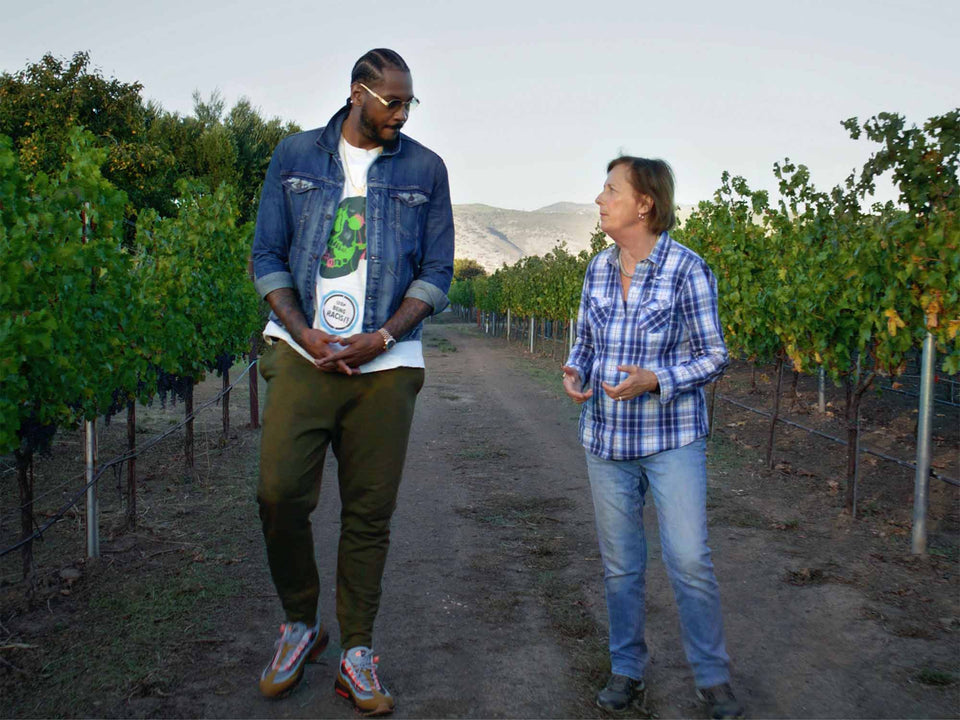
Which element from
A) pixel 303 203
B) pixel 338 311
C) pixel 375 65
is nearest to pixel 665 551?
pixel 338 311

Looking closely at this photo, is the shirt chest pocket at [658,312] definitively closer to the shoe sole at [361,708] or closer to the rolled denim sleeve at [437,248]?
the rolled denim sleeve at [437,248]

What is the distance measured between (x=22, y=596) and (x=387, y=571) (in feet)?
5.82

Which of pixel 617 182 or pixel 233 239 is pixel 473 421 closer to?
pixel 233 239

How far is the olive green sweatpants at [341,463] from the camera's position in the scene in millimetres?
2889

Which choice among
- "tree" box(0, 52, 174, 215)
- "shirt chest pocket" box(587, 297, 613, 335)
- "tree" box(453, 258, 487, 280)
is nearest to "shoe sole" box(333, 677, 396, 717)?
"shirt chest pocket" box(587, 297, 613, 335)

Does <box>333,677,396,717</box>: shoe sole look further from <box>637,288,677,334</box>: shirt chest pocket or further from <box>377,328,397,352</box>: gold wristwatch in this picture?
<box>637,288,677,334</box>: shirt chest pocket

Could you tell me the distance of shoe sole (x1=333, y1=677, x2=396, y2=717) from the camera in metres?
2.92

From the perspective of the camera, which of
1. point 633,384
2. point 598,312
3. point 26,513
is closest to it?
point 633,384

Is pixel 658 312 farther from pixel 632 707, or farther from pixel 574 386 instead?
pixel 632 707

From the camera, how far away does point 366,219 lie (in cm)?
296

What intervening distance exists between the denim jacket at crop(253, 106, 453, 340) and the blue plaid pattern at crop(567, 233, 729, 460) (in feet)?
2.07

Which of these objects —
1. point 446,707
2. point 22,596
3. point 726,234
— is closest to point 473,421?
point 726,234

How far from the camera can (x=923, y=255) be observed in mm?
5461

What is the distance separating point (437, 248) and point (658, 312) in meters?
0.79
